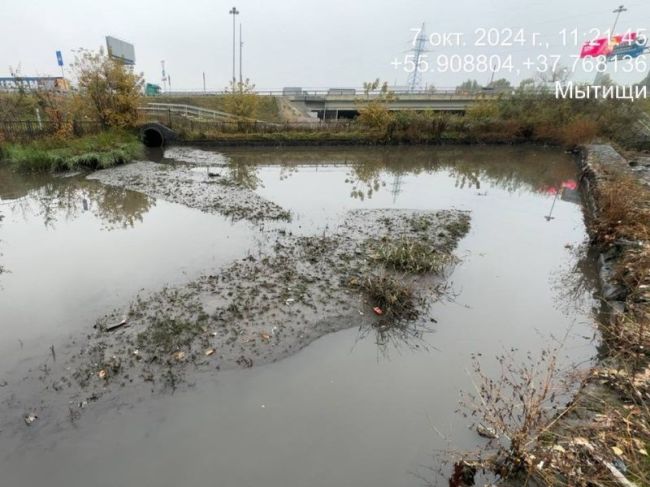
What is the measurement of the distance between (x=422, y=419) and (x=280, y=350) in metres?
1.81

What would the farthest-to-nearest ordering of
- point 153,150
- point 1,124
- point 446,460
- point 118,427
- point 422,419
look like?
point 153,150
point 1,124
point 422,419
point 118,427
point 446,460

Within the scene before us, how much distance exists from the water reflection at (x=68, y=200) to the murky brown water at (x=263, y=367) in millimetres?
85

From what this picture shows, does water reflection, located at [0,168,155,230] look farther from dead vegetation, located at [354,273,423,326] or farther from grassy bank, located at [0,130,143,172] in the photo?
dead vegetation, located at [354,273,423,326]

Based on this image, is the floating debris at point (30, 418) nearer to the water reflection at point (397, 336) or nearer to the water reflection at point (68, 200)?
the water reflection at point (397, 336)

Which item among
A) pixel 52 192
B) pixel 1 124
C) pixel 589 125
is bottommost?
pixel 52 192

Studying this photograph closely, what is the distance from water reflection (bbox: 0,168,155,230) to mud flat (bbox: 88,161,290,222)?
65cm

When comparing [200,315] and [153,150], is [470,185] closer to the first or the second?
[200,315]

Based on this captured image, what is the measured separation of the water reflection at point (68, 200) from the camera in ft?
29.0

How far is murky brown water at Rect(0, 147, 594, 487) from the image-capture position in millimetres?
3049

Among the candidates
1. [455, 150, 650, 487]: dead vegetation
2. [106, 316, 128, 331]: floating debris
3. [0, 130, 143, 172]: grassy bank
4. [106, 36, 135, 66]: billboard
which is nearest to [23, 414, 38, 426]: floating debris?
[106, 316, 128, 331]: floating debris

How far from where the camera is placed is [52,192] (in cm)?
1073

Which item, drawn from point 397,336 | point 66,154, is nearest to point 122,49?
point 66,154

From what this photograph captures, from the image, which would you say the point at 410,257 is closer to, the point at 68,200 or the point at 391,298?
the point at 391,298

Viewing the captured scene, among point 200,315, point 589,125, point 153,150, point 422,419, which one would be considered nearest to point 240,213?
point 200,315
